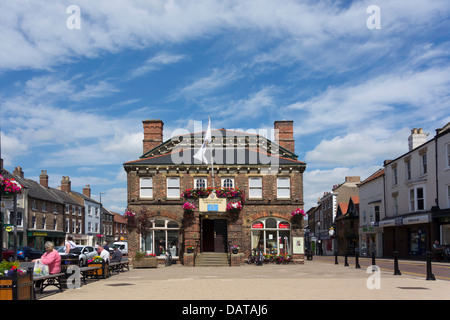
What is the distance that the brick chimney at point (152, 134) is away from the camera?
38.4m

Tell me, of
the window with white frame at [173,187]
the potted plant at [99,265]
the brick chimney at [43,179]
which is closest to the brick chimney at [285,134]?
the window with white frame at [173,187]

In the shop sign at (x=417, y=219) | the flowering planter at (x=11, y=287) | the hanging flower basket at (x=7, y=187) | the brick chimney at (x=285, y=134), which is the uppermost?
the brick chimney at (x=285, y=134)

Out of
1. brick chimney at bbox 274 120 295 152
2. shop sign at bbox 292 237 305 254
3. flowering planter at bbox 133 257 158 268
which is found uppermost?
brick chimney at bbox 274 120 295 152

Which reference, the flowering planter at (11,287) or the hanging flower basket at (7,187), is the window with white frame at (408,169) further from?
the flowering planter at (11,287)

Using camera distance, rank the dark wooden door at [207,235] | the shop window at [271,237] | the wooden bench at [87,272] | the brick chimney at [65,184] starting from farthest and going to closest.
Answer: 1. the brick chimney at [65,184]
2. the shop window at [271,237]
3. the dark wooden door at [207,235]
4. the wooden bench at [87,272]

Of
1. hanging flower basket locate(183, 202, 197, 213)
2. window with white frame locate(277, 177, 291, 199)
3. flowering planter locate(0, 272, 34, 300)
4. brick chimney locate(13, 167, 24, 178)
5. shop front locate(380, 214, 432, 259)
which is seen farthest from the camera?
brick chimney locate(13, 167, 24, 178)

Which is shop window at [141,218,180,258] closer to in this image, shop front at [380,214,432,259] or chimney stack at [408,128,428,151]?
shop front at [380,214,432,259]

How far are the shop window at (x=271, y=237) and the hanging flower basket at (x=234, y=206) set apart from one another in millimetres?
2690

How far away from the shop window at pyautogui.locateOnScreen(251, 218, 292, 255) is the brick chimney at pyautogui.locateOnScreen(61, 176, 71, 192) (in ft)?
151

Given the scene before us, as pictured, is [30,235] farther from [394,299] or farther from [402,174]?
[394,299]

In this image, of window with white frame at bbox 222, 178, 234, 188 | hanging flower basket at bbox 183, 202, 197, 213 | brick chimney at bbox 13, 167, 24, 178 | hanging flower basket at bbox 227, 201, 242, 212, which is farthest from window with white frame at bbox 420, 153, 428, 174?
brick chimney at bbox 13, 167, 24, 178

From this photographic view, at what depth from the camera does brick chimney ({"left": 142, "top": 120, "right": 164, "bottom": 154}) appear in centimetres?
3838
